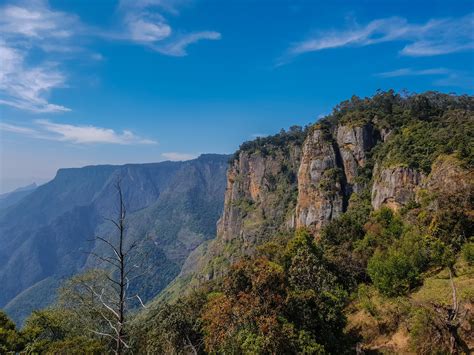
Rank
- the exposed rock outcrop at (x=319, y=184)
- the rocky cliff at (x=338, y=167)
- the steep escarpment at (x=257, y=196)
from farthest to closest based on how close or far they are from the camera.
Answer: the steep escarpment at (x=257, y=196) → the exposed rock outcrop at (x=319, y=184) → the rocky cliff at (x=338, y=167)

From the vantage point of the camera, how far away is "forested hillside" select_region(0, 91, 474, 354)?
740 inches

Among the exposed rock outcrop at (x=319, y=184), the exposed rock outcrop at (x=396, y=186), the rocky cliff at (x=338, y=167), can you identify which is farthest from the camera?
the exposed rock outcrop at (x=319, y=184)

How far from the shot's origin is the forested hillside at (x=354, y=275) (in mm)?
18797

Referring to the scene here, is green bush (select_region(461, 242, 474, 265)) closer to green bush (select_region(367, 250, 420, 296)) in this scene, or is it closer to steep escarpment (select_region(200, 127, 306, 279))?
green bush (select_region(367, 250, 420, 296))

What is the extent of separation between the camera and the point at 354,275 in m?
37.5

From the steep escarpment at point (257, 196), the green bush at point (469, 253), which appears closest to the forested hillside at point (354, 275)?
the green bush at point (469, 253)

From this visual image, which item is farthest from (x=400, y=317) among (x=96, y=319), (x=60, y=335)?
(x=60, y=335)

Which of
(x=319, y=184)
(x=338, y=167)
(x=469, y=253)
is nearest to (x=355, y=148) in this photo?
(x=338, y=167)

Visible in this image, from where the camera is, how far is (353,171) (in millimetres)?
82688

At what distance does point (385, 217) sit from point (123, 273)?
4969 centimetres

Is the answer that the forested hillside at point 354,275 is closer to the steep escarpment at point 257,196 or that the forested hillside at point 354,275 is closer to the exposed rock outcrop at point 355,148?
the exposed rock outcrop at point 355,148

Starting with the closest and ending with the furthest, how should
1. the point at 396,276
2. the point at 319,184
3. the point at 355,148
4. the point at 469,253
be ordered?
the point at 469,253 → the point at 396,276 → the point at 355,148 → the point at 319,184

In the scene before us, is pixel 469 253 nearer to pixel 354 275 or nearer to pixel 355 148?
pixel 354 275

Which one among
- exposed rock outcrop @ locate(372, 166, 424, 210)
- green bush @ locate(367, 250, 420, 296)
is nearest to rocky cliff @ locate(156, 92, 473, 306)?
exposed rock outcrop @ locate(372, 166, 424, 210)
